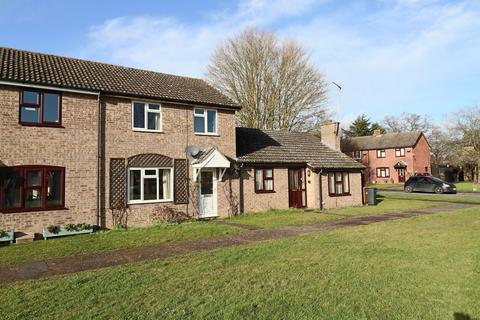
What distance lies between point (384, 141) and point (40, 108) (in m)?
52.9

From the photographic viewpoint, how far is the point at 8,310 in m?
5.59

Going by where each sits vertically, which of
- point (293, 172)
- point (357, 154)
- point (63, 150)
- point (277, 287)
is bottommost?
point (277, 287)

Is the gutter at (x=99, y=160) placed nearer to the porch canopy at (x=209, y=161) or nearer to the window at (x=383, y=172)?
the porch canopy at (x=209, y=161)

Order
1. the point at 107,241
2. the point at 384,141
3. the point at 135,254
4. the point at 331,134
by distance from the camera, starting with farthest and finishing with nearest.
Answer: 1. the point at 384,141
2. the point at 331,134
3. the point at 107,241
4. the point at 135,254

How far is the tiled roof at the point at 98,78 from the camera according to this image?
13570 mm

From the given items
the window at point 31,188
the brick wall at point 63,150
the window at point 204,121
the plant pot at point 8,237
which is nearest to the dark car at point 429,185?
the window at point 204,121

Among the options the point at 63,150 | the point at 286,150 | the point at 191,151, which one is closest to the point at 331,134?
the point at 286,150

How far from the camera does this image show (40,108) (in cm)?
1330

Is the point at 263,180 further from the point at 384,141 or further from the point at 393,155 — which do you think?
the point at 384,141

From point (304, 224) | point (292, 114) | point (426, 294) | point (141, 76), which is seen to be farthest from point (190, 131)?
point (292, 114)

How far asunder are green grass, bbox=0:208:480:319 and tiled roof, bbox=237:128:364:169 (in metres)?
9.95

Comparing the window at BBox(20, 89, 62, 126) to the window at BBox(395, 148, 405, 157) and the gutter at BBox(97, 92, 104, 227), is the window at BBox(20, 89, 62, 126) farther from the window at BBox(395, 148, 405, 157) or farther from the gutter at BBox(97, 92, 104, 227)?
the window at BBox(395, 148, 405, 157)

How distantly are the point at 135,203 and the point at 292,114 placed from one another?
25216mm

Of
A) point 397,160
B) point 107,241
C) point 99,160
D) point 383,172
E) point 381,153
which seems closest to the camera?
point 107,241
